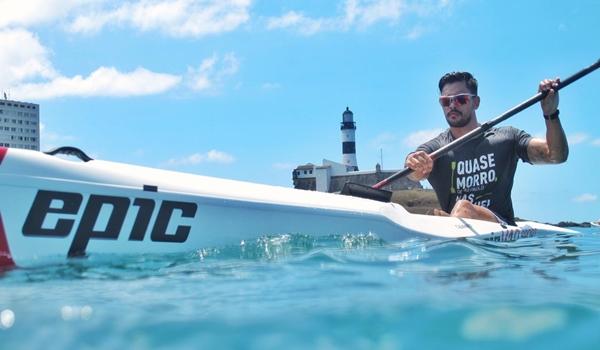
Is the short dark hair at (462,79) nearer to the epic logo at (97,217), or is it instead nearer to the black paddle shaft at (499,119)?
the black paddle shaft at (499,119)

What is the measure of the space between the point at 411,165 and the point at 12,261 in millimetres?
4083

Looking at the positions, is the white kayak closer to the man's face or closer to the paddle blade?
the paddle blade

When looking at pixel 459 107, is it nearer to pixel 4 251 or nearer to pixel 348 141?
pixel 4 251

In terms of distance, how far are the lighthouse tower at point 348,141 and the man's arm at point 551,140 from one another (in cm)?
4816

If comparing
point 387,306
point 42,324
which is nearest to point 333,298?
point 387,306

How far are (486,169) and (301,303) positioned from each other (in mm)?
4066

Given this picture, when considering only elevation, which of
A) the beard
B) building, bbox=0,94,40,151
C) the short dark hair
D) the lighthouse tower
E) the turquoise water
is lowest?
the turquoise water

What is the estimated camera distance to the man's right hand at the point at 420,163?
5812 millimetres

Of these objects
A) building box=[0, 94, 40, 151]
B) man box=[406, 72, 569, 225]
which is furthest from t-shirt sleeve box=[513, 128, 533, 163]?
building box=[0, 94, 40, 151]

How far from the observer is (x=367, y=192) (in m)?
5.56

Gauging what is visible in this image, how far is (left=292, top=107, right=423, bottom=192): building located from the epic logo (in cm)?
4353

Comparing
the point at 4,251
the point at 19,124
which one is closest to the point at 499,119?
the point at 4,251

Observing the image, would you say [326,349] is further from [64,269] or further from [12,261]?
[12,261]

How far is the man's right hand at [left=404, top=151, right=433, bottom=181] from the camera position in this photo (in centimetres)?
581
